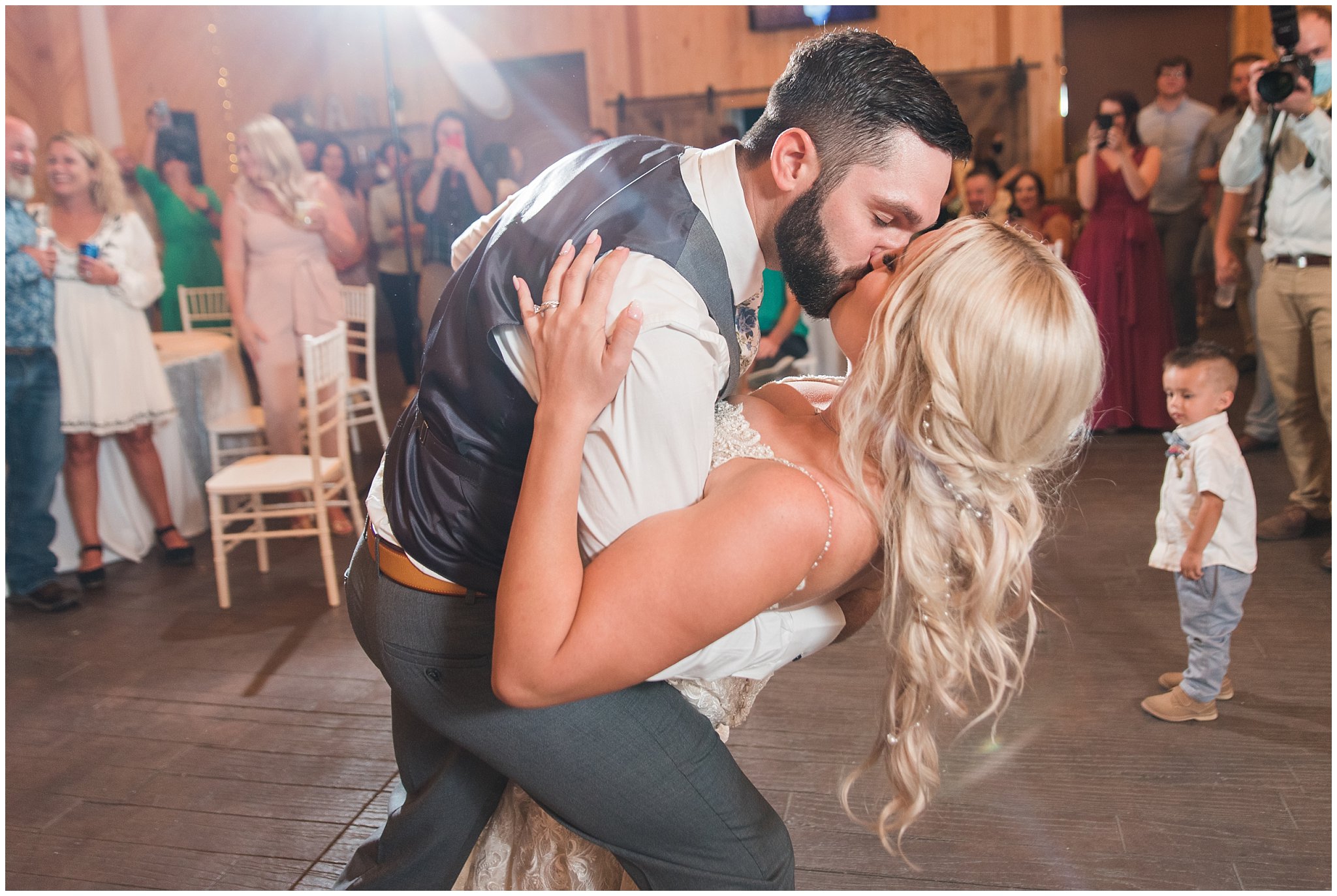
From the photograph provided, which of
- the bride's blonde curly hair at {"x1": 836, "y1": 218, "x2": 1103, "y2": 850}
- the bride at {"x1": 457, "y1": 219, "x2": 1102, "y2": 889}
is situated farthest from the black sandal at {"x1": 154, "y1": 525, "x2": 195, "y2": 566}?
the bride's blonde curly hair at {"x1": 836, "y1": 218, "x2": 1103, "y2": 850}

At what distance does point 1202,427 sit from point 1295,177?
156 cm

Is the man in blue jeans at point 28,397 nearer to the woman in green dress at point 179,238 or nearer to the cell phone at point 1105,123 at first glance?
the woman in green dress at point 179,238

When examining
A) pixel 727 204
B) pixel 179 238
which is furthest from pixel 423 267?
pixel 727 204

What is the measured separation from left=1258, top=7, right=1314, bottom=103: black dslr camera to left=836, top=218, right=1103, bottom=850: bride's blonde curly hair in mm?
2709

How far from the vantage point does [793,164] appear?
1.28 metres

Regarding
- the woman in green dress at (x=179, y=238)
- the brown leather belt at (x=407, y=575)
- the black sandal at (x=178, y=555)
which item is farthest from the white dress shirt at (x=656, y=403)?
the woman in green dress at (x=179, y=238)

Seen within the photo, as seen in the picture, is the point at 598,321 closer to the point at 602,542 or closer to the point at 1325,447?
the point at 602,542

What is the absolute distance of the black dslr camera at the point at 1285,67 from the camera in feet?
10.3

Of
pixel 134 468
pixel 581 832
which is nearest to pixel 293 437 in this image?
pixel 134 468

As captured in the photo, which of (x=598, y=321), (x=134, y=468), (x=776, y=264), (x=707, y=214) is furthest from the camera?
(x=134, y=468)

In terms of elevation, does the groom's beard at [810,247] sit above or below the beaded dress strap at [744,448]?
above

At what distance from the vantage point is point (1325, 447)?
3529 millimetres

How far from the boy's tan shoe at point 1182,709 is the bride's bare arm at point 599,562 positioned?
72.0 inches

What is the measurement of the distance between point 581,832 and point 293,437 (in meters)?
3.39
